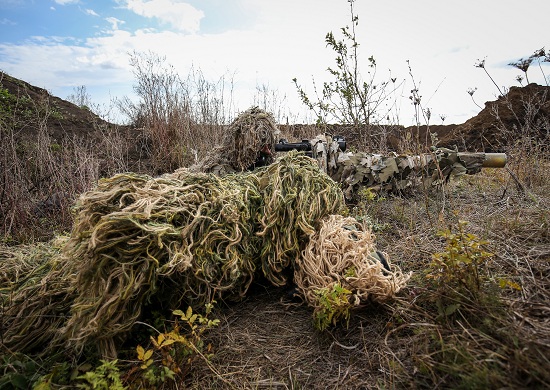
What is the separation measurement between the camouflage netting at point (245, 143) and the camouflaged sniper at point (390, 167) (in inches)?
31.0

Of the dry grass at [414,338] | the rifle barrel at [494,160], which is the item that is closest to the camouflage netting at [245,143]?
the dry grass at [414,338]

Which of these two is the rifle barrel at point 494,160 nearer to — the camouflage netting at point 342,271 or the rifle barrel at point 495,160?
the rifle barrel at point 495,160

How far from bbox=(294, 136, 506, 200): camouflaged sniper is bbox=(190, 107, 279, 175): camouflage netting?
787 mm

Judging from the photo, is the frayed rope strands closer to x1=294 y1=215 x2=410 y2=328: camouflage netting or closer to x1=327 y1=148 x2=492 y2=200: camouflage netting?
x1=294 y1=215 x2=410 y2=328: camouflage netting

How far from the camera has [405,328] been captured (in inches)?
60.4

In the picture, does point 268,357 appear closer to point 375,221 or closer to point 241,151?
point 375,221

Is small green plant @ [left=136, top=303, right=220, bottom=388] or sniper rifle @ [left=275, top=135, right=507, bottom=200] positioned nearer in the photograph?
small green plant @ [left=136, top=303, right=220, bottom=388]

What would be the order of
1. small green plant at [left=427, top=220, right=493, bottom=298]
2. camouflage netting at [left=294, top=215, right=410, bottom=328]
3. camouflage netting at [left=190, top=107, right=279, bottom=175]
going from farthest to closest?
camouflage netting at [left=190, top=107, right=279, bottom=175]
camouflage netting at [left=294, top=215, right=410, bottom=328]
small green plant at [left=427, top=220, right=493, bottom=298]

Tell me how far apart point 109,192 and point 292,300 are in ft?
3.79

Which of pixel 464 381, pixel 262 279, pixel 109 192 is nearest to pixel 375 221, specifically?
pixel 262 279

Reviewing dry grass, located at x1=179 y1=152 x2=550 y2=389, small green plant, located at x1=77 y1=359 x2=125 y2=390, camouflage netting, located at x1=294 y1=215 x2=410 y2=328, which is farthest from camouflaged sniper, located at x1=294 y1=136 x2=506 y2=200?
small green plant, located at x1=77 y1=359 x2=125 y2=390

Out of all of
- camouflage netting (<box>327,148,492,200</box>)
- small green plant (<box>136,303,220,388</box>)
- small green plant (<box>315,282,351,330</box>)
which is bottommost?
small green plant (<box>136,303,220,388</box>)

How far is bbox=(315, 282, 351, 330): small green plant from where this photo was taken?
4.98 ft

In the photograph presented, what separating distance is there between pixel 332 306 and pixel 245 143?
2.05 m
